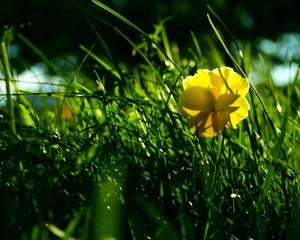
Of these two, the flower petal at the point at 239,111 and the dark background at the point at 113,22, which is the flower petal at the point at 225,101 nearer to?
the flower petal at the point at 239,111

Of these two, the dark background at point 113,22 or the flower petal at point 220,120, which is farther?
the dark background at point 113,22

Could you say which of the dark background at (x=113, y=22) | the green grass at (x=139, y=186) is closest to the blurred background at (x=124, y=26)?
the dark background at (x=113, y=22)

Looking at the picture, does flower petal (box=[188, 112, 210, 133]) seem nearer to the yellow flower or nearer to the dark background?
the yellow flower

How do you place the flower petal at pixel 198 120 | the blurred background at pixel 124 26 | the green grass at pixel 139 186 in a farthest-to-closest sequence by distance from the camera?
the blurred background at pixel 124 26 < the flower petal at pixel 198 120 < the green grass at pixel 139 186

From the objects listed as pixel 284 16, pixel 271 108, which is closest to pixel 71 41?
pixel 284 16

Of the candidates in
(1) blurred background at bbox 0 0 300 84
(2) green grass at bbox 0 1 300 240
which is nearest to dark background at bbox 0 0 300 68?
(1) blurred background at bbox 0 0 300 84

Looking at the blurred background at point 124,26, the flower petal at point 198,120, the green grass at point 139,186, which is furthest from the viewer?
the blurred background at point 124,26

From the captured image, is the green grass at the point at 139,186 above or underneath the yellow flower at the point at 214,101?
underneath
